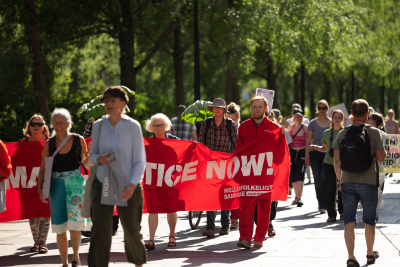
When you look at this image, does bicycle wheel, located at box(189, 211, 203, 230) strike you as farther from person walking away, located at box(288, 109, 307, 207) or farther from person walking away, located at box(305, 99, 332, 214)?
Result: person walking away, located at box(288, 109, 307, 207)

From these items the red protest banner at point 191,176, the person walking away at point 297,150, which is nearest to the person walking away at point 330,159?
the red protest banner at point 191,176

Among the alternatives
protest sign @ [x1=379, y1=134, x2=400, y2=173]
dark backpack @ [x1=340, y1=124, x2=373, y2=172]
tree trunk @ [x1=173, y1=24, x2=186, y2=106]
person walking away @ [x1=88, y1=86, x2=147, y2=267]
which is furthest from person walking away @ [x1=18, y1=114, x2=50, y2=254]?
tree trunk @ [x1=173, y1=24, x2=186, y2=106]

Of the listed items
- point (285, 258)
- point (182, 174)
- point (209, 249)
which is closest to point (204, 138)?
point (182, 174)

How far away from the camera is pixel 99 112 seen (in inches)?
297

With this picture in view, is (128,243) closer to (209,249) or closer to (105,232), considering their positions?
(105,232)

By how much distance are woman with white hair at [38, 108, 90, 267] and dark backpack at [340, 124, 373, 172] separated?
9.21ft

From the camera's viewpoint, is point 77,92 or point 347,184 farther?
point 77,92

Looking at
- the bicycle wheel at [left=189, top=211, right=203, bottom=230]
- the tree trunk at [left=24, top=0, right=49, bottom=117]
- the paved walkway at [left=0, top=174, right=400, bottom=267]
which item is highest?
the tree trunk at [left=24, top=0, right=49, bottom=117]

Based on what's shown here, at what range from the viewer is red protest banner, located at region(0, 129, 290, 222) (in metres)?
7.85

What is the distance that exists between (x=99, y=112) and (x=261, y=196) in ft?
7.69

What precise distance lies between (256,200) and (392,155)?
12.3ft

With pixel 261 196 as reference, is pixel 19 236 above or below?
below

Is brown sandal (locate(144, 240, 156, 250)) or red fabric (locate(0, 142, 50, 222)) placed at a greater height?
red fabric (locate(0, 142, 50, 222))

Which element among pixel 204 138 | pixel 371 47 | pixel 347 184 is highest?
pixel 371 47
